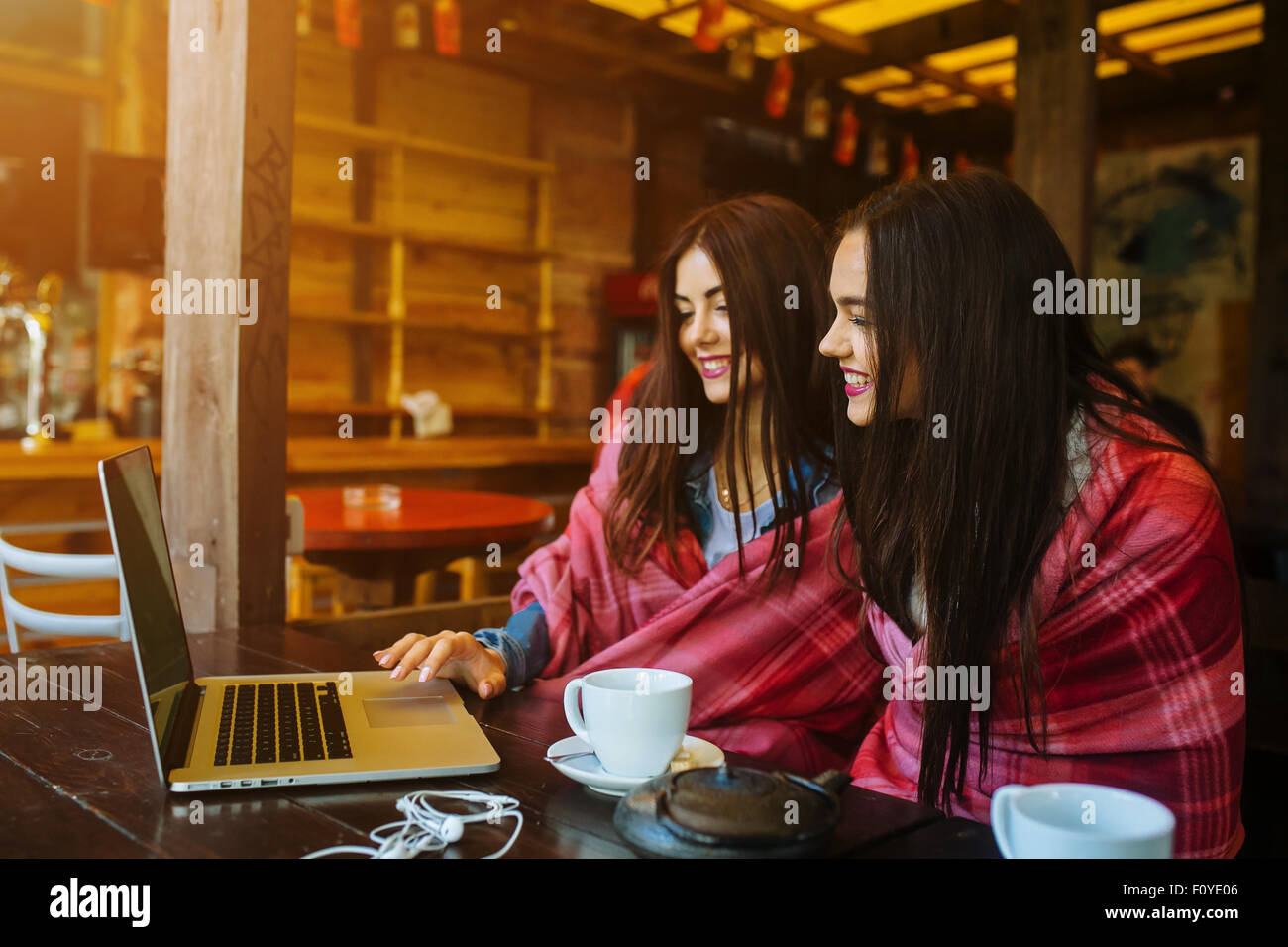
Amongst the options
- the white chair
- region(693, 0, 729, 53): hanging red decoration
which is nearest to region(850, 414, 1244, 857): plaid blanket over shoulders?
the white chair

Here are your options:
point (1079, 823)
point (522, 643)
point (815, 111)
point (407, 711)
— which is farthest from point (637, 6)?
point (1079, 823)

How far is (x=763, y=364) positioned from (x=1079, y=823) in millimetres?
1106

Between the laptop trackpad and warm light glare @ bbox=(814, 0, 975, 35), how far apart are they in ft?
16.6

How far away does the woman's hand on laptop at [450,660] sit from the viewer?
1.27 m

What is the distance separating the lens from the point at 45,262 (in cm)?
490

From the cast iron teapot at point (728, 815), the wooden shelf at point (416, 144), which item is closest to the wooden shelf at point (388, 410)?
the wooden shelf at point (416, 144)

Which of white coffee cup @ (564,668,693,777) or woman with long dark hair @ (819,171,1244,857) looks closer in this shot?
white coffee cup @ (564,668,693,777)

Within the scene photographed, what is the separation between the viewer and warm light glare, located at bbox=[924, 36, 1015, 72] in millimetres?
6039

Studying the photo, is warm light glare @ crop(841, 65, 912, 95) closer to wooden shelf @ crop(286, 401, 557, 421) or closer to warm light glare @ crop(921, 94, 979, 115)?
warm light glare @ crop(921, 94, 979, 115)
